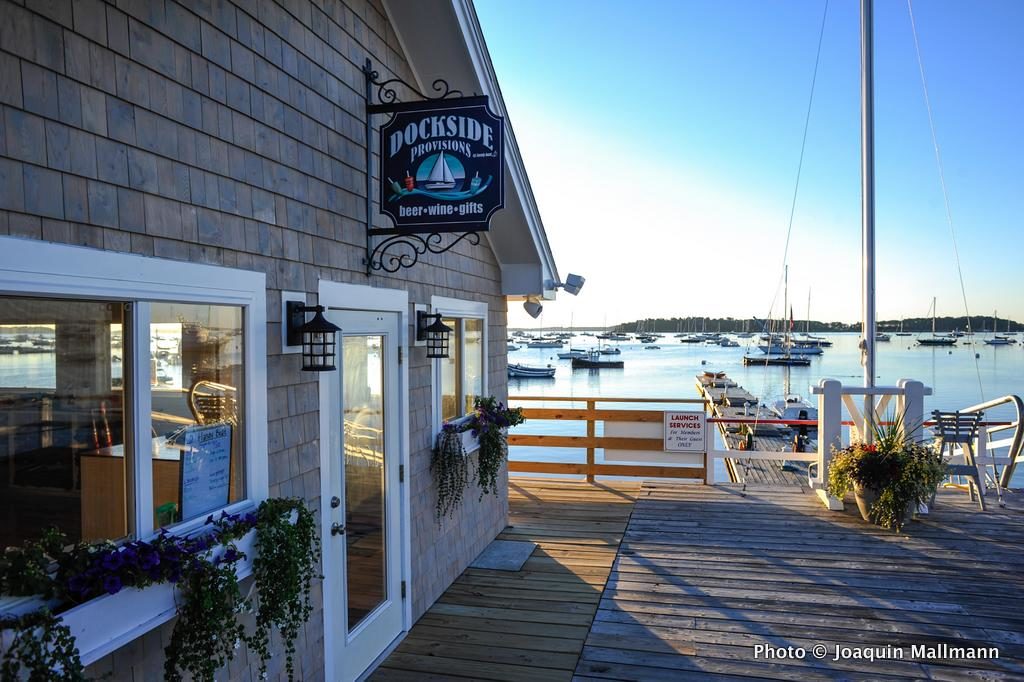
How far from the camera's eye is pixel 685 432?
803cm

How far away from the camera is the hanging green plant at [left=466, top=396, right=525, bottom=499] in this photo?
17.6 feet

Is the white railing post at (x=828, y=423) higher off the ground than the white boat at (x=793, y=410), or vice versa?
the white railing post at (x=828, y=423)

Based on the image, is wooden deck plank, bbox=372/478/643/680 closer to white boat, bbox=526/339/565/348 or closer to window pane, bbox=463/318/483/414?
window pane, bbox=463/318/483/414

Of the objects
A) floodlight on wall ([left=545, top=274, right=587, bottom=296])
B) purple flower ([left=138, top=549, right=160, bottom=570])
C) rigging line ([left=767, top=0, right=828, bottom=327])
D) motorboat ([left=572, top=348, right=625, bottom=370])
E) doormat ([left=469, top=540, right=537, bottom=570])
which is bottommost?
motorboat ([left=572, top=348, right=625, bottom=370])

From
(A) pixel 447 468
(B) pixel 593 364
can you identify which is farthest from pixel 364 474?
(B) pixel 593 364

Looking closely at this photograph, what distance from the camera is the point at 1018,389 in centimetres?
3469

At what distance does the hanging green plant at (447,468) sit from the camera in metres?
4.76

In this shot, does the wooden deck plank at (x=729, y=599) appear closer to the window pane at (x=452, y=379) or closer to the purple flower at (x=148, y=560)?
the window pane at (x=452, y=379)

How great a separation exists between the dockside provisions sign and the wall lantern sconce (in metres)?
0.81

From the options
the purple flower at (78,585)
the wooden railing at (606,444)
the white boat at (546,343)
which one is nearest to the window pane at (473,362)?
the wooden railing at (606,444)

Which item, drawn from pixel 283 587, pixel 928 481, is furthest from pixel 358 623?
pixel 928 481

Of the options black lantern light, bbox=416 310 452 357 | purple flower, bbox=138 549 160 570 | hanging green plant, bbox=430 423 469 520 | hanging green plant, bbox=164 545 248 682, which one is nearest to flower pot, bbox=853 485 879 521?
hanging green plant, bbox=430 423 469 520

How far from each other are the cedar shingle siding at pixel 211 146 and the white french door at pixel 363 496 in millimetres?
210

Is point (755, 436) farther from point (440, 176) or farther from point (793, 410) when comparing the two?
point (440, 176)
